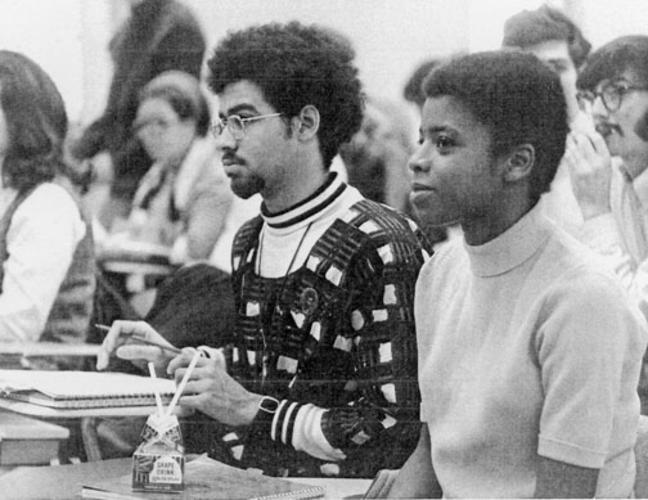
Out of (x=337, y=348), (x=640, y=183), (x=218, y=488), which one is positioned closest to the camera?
(x=218, y=488)

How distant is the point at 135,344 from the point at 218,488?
464 mm

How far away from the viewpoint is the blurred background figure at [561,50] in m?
2.37

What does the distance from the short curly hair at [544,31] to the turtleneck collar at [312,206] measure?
536 millimetres

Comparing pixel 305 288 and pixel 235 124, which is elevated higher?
pixel 235 124

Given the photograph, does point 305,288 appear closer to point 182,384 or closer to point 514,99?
point 182,384

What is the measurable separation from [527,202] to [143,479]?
1.07 meters

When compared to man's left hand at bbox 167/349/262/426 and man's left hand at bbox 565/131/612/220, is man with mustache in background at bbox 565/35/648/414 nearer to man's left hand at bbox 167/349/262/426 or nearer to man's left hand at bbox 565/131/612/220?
man's left hand at bbox 565/131/612/220

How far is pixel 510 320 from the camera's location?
7.14ft

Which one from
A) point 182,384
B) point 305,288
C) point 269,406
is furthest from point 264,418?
point 305,288

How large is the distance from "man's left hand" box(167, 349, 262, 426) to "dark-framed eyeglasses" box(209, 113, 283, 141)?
1.86ft

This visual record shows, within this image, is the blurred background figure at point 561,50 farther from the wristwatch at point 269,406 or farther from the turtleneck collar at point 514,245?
the wristwatch at point 269,406

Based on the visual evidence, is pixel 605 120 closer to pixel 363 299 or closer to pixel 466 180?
pixel 466 180

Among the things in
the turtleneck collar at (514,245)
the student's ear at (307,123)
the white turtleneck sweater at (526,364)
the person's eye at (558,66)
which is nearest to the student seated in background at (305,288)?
the student's ear at (307,123)

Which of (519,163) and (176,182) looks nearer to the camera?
(519,163)
